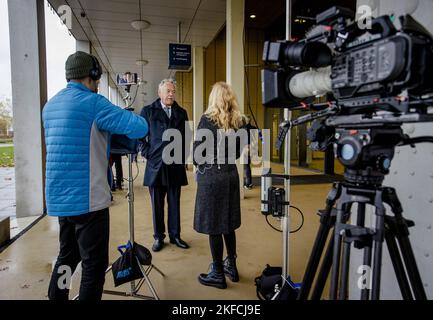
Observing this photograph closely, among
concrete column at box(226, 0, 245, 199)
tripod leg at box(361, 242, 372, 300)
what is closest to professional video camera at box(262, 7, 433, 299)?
tripod leg at box(361, 242, 372, 300)

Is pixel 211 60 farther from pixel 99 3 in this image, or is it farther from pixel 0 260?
pixel 0 260

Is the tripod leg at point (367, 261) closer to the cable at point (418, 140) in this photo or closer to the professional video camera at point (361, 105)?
the professional video camera at point (361, 105)

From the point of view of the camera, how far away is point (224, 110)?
2008mm

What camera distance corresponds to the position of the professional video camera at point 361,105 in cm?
78

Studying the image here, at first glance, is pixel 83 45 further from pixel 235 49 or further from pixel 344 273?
pixel 344 273

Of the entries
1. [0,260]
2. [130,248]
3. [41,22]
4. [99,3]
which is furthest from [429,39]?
[99,3]

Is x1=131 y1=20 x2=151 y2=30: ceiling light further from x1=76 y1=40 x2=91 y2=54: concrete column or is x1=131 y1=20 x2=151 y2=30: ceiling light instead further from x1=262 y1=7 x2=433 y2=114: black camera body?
x1=262 y1=7 x2=433 y2=114: black camera body

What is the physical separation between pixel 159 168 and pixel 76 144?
1341 millimetres

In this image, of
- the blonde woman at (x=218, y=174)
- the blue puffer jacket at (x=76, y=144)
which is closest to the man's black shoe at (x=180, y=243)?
the blonde woman at (x=218, y=174)

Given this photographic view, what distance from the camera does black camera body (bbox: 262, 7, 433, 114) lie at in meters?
0.76

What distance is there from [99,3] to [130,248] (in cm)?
517

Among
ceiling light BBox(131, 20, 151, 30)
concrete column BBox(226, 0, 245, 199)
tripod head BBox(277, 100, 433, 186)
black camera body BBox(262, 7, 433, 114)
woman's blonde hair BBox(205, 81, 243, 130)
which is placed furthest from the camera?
ceiling light BBox(131, 20, 151, 30)

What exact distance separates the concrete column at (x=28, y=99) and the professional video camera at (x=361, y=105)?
12.8 ft
